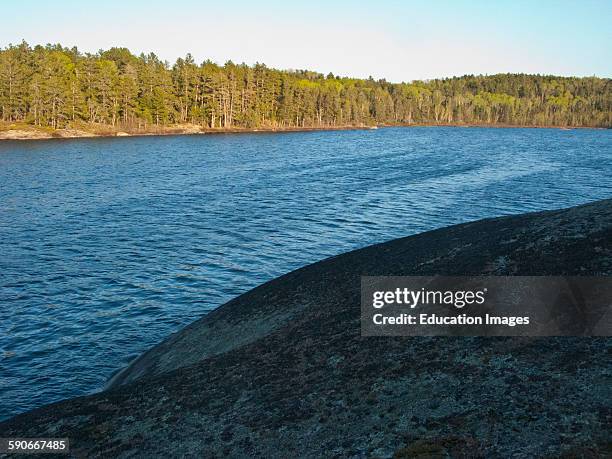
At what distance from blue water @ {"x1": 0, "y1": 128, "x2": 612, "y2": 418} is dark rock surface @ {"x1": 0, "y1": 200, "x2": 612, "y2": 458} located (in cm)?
1013

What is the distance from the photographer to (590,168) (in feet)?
303

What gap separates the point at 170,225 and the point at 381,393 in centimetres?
4087

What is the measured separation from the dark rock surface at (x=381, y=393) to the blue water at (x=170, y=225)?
10.1 m

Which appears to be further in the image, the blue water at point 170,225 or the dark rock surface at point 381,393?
the blue water at point 170,225

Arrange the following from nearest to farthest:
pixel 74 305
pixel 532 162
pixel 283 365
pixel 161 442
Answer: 1. pixel 161 442
2. pixel 283 365
3. pixel 74 305
4. pixel 532 162

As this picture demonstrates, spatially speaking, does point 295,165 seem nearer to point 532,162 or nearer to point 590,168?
point 532,162

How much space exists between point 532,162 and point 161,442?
342 ft

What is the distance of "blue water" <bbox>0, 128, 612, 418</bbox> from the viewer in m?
24.7

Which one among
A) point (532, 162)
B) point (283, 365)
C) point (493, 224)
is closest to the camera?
point (283, 365)

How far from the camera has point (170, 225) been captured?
4791 cm

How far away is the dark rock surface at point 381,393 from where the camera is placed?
325 inches

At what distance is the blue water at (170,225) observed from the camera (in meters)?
24.7

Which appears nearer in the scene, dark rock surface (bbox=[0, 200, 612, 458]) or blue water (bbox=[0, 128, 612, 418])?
dark rock surface (bbox=[0, 200, 612, 458])

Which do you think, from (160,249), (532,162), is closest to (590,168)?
(532,162)
